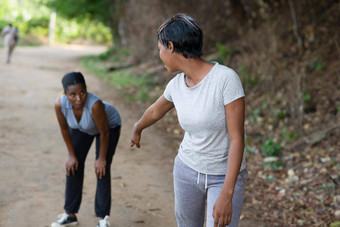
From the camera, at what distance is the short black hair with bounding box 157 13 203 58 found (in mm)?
2254

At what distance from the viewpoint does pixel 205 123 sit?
230cm

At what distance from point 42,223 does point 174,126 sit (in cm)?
466

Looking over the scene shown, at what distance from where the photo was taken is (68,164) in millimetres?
3889

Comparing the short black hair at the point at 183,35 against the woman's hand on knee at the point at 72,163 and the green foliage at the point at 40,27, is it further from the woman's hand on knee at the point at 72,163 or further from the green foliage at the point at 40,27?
the green foliage at the point at 40,27

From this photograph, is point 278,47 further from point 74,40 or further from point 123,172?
point 74,40

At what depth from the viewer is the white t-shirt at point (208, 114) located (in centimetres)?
225

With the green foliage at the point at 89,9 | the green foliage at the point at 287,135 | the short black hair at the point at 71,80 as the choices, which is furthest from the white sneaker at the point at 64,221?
the green foliage at the point at 89,9

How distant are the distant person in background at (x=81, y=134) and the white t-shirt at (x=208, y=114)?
1.39 meters

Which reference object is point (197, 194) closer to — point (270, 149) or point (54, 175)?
point (54, 175)

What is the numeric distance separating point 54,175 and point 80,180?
1730mm

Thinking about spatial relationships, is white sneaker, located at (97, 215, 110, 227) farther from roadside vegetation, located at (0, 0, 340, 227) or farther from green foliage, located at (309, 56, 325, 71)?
green foliage, located at (309, 56, 325, 71)

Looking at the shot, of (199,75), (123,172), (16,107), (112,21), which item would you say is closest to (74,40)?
(112,21)

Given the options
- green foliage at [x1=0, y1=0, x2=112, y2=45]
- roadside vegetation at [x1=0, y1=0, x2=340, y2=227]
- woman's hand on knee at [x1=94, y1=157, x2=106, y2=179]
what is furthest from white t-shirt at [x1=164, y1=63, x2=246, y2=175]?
green foliage at [x1=0, y1=0, x2=112, y2=45]

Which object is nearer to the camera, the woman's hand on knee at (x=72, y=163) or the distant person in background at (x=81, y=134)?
the distant person in background at (x=81, y=134)
